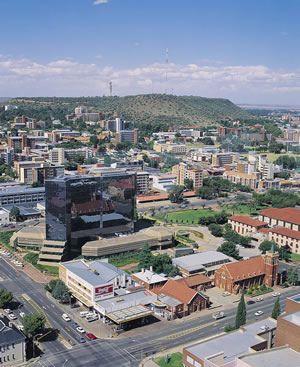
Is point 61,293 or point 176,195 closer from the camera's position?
point 61,293

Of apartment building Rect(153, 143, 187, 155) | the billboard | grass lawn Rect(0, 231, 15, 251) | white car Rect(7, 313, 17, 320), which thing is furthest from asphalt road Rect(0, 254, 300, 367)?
apartment building Rect(153, 143, 187, 155)

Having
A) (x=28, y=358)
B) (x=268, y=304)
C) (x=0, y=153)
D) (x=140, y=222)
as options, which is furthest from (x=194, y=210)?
(x=0, y=153)

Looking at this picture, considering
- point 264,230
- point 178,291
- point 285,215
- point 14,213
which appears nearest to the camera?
point 178,291

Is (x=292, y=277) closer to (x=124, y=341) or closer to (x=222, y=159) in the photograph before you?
(x=124, y=341)

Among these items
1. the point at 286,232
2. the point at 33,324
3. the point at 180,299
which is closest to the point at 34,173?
the point at 286,232

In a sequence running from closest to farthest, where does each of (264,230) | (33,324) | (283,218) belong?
(33,324) → (264,230) → (283,218)

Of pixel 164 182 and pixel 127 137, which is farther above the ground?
pixel 127 137

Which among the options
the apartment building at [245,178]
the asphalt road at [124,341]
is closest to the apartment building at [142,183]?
the apartment building at [245,178]

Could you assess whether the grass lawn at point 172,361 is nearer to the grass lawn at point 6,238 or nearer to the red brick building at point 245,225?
the grass lawn at point 6,238
